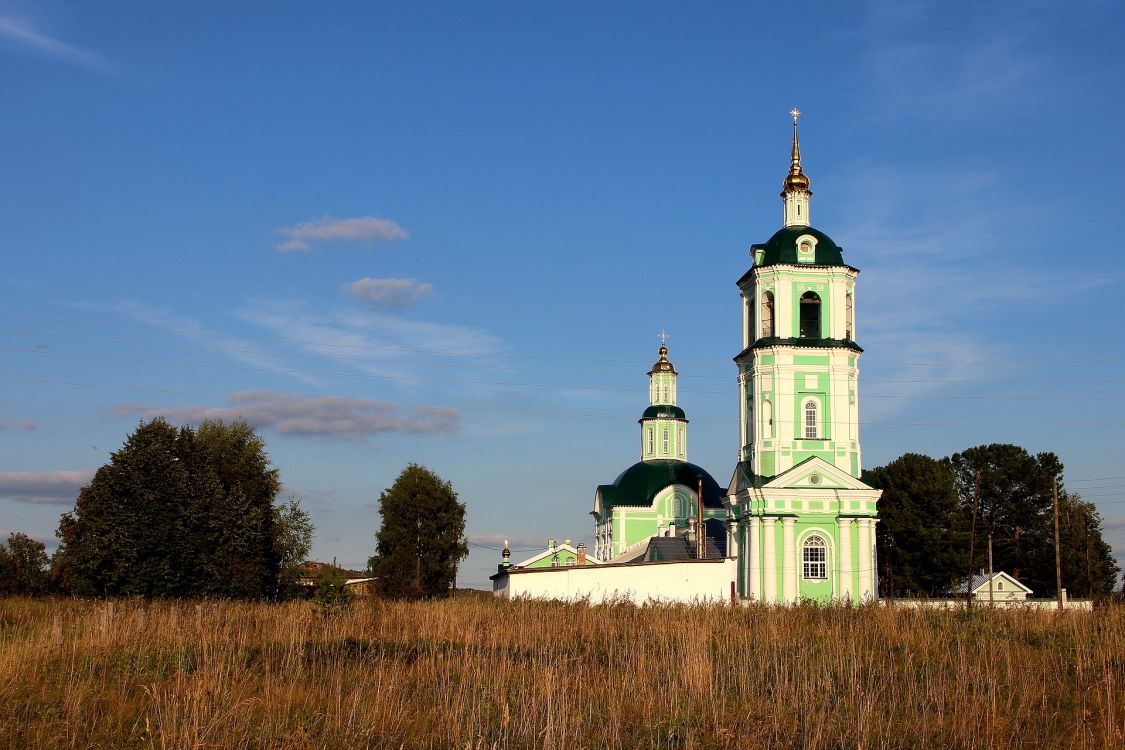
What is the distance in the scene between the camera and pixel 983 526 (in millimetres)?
59344

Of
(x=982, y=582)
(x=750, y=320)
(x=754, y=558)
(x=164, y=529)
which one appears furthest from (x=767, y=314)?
(x=164, y=529)

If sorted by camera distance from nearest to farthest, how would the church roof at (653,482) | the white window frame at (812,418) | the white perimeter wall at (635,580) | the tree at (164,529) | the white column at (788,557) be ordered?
the tree at (164,529) → the white perimeter wall at (635,580) → the white column at (788,557) → the white window frame at (812,418) → the church roof at (653,482)

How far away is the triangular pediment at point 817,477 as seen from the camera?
43250 millimetres

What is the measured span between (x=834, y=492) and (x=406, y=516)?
2057cm

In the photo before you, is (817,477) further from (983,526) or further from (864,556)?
(983,526)

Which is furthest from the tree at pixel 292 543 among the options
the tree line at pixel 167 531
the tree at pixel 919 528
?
the tree at pixel 919 528

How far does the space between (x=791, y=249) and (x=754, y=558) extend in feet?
39.7

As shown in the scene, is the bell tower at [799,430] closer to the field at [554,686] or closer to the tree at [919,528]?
the tree at [919,528]

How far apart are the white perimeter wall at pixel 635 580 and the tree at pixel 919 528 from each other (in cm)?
1788

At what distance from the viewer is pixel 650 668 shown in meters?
13.6

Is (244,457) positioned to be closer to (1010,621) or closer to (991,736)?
(1010,621)

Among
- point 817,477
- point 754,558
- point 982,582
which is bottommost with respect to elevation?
point 982,582

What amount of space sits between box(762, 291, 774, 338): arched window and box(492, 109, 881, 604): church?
4 centimetres

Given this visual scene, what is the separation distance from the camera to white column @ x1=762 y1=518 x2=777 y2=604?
42531 mm
